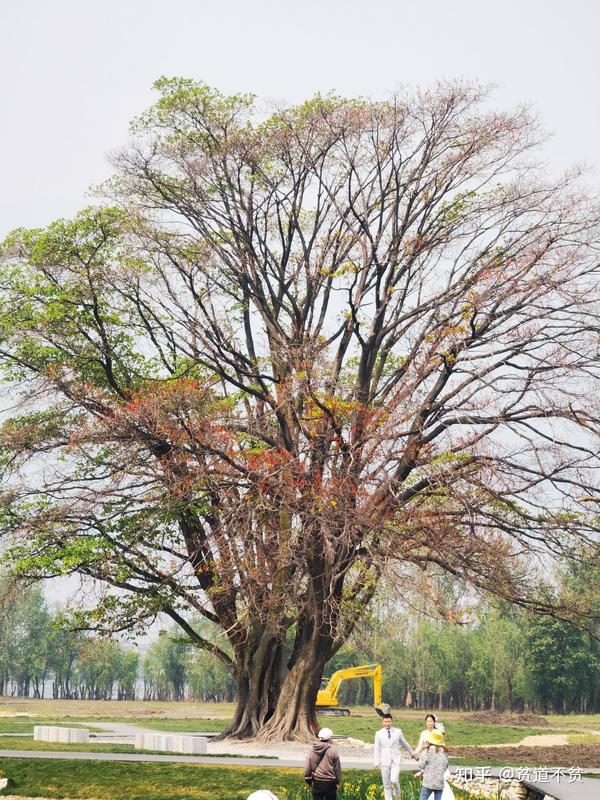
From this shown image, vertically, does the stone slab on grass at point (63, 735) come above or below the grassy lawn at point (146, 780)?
below

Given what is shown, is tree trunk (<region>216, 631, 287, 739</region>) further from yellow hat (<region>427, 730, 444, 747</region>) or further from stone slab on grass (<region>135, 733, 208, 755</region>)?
yellow hat (<region>427, 730, 444, 747</region>)

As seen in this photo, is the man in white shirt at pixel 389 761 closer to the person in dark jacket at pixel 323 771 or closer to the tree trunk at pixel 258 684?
the person in dark jacket at pixel 323 771

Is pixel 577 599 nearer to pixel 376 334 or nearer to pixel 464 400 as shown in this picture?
pixel 464 400

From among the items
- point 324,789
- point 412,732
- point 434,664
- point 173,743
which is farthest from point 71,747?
point 434,664

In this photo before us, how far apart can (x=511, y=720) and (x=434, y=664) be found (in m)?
19.8

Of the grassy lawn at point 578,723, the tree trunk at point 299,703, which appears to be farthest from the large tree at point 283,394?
the grassy lawn at point 578,723

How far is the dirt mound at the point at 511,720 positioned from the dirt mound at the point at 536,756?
73.6ft

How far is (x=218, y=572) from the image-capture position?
87.1 feet

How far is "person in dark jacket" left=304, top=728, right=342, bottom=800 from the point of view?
12.0m

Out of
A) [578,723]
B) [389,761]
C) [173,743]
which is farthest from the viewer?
[578,723]

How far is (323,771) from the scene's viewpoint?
11961 millimetres

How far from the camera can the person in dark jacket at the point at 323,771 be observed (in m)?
12.0

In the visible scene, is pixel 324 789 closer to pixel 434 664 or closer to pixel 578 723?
pixel 578 723

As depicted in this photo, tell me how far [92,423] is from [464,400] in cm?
995
